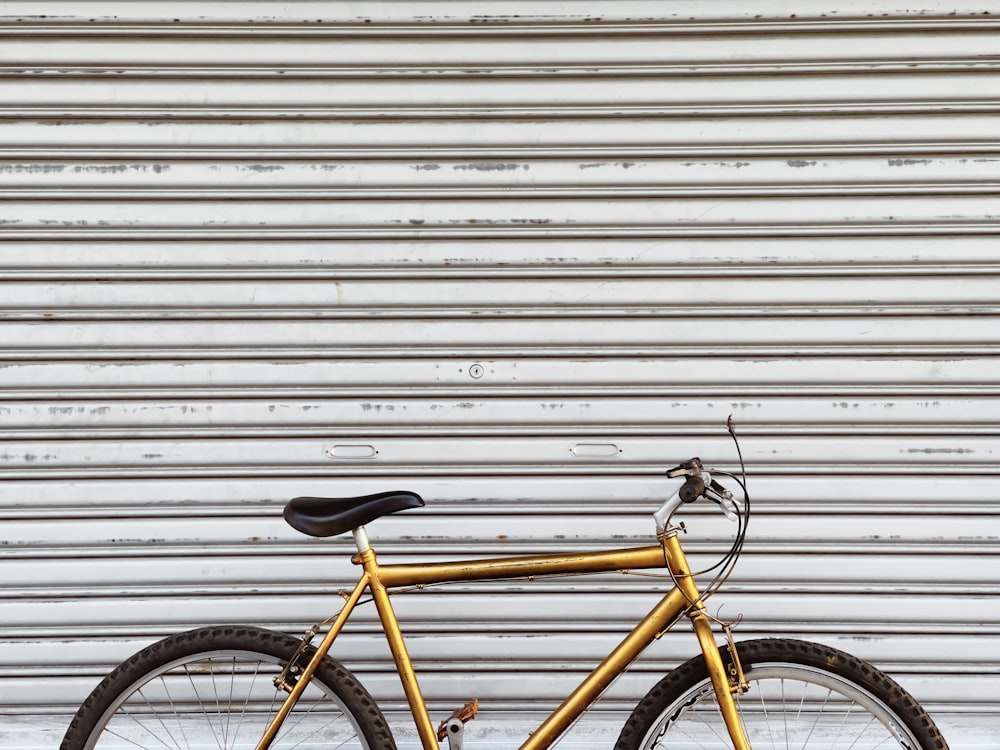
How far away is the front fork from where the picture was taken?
215 centimetres

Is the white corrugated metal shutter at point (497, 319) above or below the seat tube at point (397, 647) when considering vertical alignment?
above

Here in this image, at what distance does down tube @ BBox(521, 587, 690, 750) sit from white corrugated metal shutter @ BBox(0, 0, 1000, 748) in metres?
0.62

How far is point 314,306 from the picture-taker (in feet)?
9.25

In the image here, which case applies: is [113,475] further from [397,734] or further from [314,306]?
[397,734]

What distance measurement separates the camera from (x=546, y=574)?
2.25 metres

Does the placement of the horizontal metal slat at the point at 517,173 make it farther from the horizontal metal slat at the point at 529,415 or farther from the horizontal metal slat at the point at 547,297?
the horizontal metal slat at the point at 529,415

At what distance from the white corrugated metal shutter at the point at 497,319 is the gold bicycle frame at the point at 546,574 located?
61 centimetres

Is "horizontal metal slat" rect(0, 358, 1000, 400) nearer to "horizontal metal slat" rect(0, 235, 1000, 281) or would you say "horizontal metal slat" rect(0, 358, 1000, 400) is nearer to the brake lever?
"horizontal metal slat" rect(0, 235, 1000, 281)

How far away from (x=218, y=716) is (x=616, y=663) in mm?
1733

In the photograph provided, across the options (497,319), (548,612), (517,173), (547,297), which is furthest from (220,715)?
(517,173)

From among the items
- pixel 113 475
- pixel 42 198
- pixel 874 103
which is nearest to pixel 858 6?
pixel 874 103

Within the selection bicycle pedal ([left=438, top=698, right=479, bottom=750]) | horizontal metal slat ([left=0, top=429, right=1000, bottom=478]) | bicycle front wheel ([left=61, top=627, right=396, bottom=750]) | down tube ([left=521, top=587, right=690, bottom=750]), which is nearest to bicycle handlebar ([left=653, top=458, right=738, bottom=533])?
down tube ([left=521, top=587, right=690, bottom=750])

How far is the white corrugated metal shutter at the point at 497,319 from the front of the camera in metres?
2.76

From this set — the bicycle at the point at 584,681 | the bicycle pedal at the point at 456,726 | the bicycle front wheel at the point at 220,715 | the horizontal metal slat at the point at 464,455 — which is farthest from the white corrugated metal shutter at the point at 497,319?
the bicycle pedal at the point at 456,726
